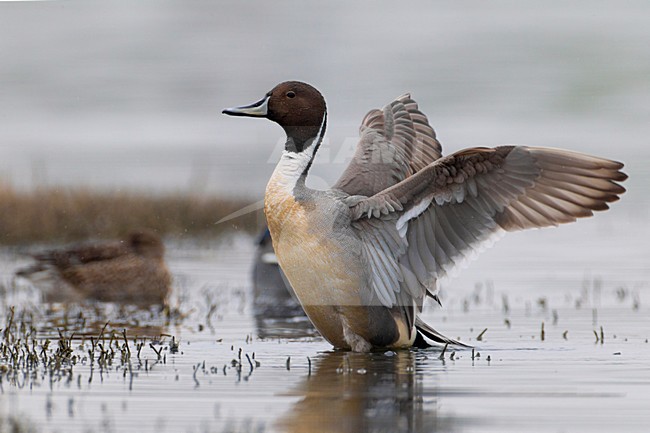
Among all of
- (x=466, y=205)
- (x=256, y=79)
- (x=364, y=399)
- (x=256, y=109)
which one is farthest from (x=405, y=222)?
(x=256, y=79)

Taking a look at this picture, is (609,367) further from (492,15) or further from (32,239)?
(492,15)

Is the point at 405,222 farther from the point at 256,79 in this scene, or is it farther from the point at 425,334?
the point at 256,79

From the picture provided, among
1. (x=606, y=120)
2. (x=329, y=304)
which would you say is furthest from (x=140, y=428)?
(x=606, y=120)

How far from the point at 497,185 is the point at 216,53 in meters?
Result: 7.29

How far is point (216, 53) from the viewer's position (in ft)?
42.5

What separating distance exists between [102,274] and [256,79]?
15.0ft

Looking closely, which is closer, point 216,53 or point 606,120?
point 216,53

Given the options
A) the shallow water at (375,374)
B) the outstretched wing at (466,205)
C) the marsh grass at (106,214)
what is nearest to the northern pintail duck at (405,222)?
the outstretched wing at (466,205)

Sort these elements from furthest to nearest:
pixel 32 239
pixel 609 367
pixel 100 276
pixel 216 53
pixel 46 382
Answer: pixel 216 53
pixel 32 239
pixel 100 276
pixel 609 367
pixel 46 382

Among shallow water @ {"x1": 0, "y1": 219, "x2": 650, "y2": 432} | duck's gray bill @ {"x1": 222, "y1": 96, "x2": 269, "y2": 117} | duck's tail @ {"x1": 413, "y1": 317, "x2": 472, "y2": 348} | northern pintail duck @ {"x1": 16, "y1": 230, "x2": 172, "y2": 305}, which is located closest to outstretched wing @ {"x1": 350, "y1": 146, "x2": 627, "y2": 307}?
duck's tail @ {"x1": 413, "y1": 317, "x2": 472, "y2": 348}

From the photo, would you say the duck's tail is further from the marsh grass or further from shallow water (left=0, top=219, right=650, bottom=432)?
the marsh grass

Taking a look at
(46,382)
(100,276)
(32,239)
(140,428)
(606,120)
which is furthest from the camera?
(606,120)

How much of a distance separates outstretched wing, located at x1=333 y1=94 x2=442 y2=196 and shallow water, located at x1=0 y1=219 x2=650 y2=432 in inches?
38.1

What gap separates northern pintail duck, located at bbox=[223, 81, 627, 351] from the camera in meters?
6.04
